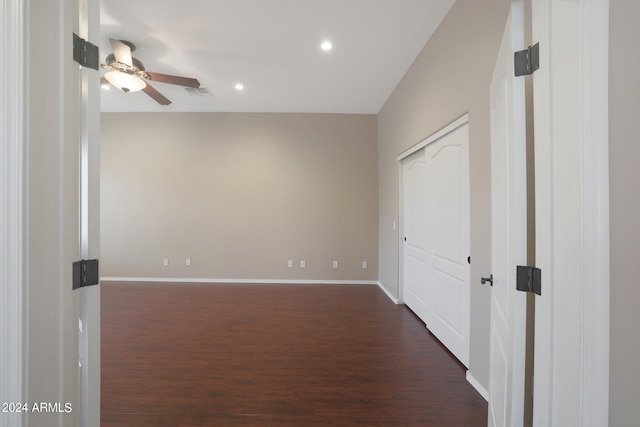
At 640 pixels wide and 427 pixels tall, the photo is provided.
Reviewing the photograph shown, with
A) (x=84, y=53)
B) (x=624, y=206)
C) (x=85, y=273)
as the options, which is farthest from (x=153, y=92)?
(x=624, y=206)

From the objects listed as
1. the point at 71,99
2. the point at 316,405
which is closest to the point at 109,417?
the point at 316,405

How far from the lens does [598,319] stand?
2.43 ft

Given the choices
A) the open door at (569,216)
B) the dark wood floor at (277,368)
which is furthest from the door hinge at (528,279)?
the dark wood floor at (277,368)

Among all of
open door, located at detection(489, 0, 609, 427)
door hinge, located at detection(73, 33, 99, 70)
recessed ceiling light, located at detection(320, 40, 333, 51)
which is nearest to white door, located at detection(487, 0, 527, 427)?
open door, located at detection(489, 0, 609, 427)

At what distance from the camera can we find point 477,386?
1999mm

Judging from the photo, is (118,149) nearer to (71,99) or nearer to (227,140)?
(227,140)

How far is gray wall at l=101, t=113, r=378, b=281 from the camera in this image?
200 inches

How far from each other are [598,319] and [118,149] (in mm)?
6572

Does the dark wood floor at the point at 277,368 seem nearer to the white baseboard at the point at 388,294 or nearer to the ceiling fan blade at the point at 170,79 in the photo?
the white baseboard at the point at 388,294

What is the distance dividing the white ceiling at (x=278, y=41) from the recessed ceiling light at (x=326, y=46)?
6cm

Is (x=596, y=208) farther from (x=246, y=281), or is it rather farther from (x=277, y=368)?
(x=246, y=281)

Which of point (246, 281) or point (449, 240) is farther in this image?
point (246, 281)

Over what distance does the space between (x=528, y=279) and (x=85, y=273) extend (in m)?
1.59

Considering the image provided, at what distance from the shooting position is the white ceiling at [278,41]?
2.41m
